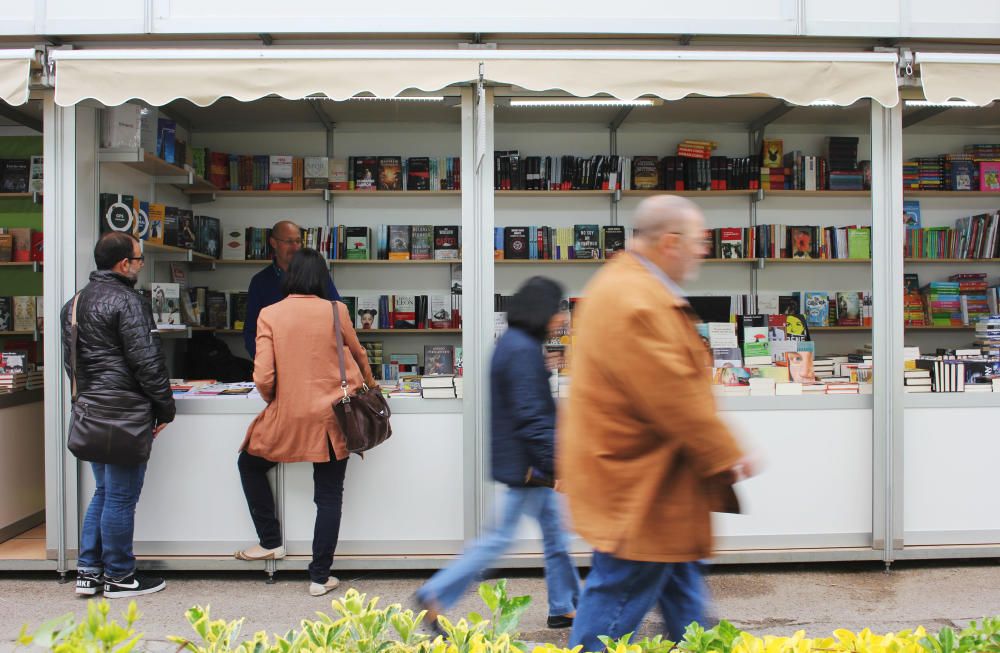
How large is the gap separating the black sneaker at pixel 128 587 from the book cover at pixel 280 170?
3.56m

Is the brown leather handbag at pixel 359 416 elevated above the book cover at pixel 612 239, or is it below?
below

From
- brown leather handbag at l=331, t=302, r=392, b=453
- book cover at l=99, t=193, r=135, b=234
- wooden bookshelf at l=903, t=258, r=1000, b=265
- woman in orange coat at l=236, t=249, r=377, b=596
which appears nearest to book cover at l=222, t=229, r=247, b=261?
book cover at l=99, t=193, r=135, b=234

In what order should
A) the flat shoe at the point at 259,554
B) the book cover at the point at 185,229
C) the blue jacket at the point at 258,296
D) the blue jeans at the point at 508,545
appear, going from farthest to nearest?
the book cover at the point at 185,229, the blue jacket at the point at 258,296, the flat shoe at the point at 259,554, the blue jeans at the point at 508,545

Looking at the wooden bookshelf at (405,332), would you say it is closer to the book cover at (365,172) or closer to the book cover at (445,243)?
the book cover at (445,243)

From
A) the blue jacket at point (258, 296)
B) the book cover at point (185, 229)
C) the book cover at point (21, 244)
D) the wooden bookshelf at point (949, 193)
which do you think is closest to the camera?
the blue jacket at point (258, 296)

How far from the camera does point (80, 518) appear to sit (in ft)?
13.9

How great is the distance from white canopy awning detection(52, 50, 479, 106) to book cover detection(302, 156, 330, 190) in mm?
2668

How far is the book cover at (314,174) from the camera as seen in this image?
6.59m

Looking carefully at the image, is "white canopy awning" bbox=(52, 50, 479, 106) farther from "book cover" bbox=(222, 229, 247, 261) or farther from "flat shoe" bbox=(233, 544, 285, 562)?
"book cover" bbox=(222, 229, 247, 261)

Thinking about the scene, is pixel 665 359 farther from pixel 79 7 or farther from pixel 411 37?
pixel 79 7

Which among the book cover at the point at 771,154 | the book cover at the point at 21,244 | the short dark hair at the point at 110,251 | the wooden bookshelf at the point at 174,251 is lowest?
the short dark hair at the point at 110,251

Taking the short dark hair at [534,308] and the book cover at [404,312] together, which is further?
the book cover at [404,312]

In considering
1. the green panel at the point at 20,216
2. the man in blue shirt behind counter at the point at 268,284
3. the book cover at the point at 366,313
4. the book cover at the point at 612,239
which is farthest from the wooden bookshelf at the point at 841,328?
the green panel at the point at 20,216

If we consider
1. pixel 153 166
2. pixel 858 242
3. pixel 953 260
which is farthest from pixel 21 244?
pixel 953 260
